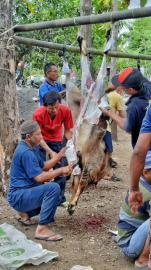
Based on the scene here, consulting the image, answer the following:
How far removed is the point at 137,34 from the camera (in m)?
18.6

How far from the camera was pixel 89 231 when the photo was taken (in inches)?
195

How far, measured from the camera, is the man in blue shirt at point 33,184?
15.2ft

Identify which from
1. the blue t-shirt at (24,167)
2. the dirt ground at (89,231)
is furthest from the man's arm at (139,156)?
the blue t-shirt at (24,167)

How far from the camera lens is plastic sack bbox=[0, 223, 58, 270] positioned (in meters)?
3.98

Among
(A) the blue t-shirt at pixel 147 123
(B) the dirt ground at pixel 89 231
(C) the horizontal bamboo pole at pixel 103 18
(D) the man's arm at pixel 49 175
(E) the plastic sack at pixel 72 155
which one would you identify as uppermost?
(C) the horizontal bamboo pole at pixel 103 18

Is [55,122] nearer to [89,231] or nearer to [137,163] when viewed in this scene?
[89,231]

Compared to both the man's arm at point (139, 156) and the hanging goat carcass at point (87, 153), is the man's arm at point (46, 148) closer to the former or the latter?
the hanging goat carcass at point (87, 153)

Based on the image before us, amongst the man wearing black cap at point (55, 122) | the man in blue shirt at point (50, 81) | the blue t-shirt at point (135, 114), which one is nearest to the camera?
the blue t-shirt at point (135, 114)

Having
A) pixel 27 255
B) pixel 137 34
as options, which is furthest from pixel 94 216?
pixel 137 34

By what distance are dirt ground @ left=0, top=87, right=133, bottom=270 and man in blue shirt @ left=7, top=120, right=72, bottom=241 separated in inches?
9.1

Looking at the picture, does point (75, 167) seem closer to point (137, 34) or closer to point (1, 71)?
point (1, 71)

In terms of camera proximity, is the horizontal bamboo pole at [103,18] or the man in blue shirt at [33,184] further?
the man in blue shirt at [33,184]

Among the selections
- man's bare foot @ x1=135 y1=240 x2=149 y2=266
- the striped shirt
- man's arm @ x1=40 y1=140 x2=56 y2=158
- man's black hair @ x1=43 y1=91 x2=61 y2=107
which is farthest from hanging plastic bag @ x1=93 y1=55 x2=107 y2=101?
man's bare foot @ x1=135 y1=240 x2=149 y2=266

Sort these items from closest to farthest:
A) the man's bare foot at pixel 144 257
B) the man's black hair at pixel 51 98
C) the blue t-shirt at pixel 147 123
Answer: the blue t-shirt at pixel 147 123, the man's bare foot at pixel 144 257, the man's black hair at pixel 51 98
